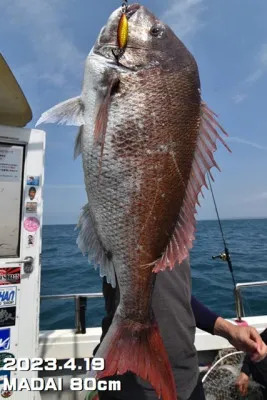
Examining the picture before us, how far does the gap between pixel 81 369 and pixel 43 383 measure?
1.27 feet

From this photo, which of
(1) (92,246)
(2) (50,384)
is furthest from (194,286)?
(1) (92,246)

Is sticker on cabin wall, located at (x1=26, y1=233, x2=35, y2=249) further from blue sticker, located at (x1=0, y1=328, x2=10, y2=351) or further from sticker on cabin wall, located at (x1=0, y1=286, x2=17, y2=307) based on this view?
blue sticker, located at (x1=0, y1=328, x2=10, y2=351)

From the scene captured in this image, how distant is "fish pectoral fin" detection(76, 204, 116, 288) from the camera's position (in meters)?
1.14

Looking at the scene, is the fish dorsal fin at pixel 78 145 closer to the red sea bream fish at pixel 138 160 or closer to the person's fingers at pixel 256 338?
the red sea bream fish at pixel 138 160

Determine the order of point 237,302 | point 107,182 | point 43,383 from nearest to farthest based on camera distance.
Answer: point 107,182, point 43,383, point 237,302

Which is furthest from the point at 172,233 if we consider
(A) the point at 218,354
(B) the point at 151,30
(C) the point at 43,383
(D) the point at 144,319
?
(A) the point at 218,354

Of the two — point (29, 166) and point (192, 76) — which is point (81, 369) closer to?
point (29, 166)

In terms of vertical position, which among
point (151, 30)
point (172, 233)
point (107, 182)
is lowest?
point (172, 233)

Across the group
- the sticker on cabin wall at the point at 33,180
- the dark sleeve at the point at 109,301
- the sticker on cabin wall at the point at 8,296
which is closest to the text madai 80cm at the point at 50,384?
the dark sleeve at the point at 109,301

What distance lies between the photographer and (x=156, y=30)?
112 cm

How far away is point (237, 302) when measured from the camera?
3.61 m

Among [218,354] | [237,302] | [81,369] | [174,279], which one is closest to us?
[174,279]

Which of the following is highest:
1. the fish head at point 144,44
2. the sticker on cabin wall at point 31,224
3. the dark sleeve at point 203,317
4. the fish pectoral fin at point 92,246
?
the fish head at point 144,44

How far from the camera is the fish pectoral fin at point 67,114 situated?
108cm
